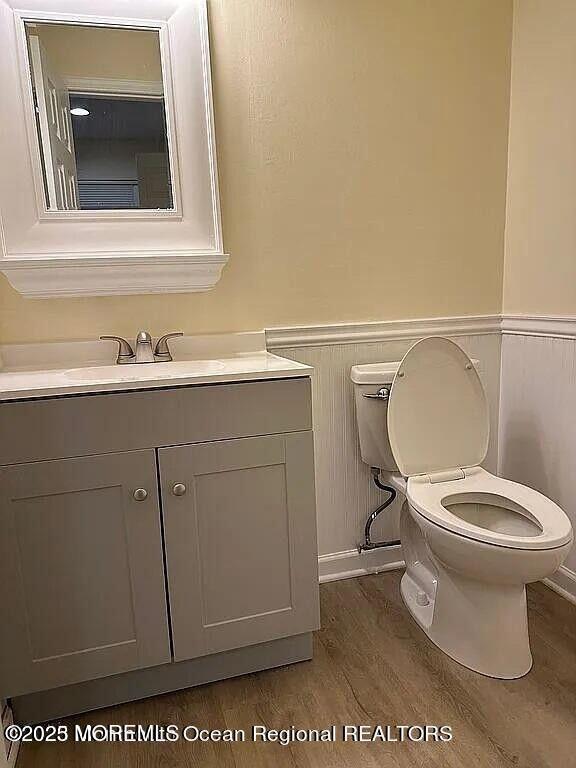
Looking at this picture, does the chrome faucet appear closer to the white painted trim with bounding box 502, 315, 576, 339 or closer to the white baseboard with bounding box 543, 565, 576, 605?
the white painted trim with bounding box 502, 315, 576, 339

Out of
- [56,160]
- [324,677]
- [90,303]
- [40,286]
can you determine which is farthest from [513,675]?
[56,160]

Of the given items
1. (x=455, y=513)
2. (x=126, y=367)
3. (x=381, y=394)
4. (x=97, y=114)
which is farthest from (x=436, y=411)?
(x=97, y=114)

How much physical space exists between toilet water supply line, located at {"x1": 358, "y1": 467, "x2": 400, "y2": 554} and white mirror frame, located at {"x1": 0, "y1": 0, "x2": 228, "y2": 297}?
912 mm

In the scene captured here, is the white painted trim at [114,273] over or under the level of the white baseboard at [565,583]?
over

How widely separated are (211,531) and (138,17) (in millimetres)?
1495

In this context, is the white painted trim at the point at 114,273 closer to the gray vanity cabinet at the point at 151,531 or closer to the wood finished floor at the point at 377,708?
the gray vanity cabinet at the point at 151,531

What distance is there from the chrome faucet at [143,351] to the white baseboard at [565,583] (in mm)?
1526

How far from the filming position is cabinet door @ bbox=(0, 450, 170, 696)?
138 cm

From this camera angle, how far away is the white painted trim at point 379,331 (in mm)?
1965

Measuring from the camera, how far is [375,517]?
2.16 meters

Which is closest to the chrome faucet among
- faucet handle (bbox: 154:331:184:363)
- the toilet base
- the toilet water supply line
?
faucet handle (bbox: 154:331:184:363)

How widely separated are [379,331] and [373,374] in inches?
9.1

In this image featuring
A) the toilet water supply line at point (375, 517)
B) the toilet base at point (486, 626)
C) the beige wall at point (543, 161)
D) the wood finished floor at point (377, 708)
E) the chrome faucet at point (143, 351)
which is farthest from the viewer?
the toilet water supply line at point (375, 517)

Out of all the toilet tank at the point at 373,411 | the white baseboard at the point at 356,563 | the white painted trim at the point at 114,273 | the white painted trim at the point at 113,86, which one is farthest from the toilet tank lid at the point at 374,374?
the white painted trim at the point at 113,86
